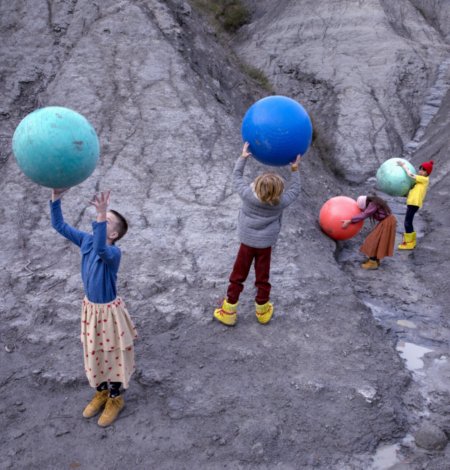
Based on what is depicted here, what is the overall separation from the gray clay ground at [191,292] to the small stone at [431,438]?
0.05 feet

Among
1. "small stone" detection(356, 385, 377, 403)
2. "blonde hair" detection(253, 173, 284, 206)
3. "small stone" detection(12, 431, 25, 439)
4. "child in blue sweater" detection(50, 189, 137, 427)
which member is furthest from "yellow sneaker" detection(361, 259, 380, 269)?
"small stone" detection(12, 431, 25, 439)

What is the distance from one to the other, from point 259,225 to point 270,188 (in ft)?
1.34

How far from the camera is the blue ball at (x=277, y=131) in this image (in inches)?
187

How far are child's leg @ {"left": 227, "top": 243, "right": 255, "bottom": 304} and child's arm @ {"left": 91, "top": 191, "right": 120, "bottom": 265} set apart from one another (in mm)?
1648

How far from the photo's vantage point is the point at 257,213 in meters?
4.74

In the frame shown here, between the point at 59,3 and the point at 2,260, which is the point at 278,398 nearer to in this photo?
the point at 2,260

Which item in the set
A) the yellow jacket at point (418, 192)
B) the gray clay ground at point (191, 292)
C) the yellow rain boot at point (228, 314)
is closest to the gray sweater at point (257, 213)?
the yellow rain boot at point (228, 314)

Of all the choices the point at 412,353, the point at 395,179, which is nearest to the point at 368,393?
the point at 412,353

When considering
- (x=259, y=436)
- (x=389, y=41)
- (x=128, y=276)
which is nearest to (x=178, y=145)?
(x=128, y=276)

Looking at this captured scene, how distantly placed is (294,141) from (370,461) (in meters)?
2.71

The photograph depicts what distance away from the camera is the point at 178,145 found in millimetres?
7984

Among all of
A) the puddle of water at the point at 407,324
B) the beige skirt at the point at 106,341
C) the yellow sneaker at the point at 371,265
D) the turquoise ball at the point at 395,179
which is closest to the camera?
the beige skirt at the point at 106,341

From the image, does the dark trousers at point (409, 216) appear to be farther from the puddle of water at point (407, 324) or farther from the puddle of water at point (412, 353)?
the puddle of water at point (412, 353)

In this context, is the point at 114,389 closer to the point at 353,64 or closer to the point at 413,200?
the point at 413,200
